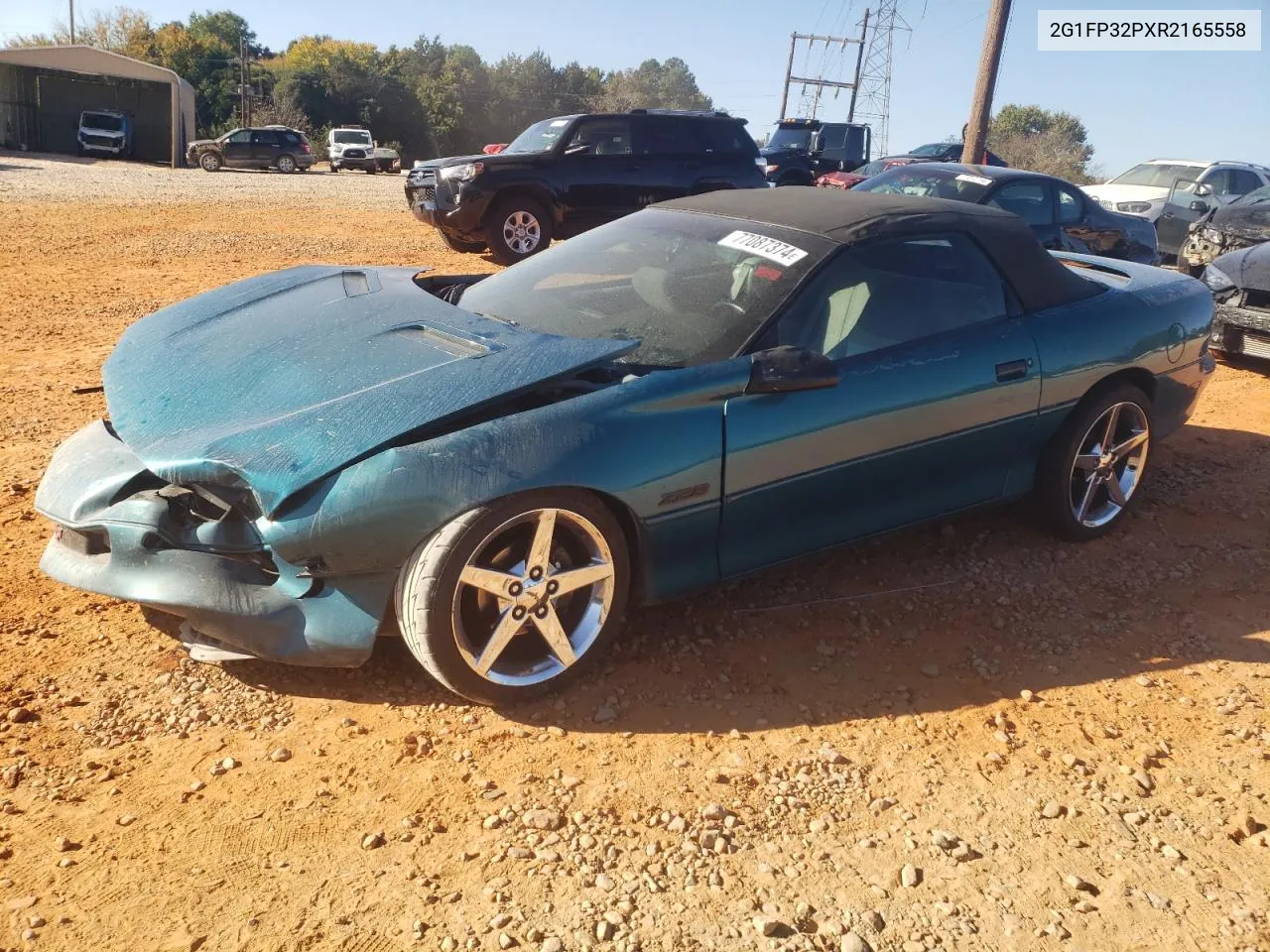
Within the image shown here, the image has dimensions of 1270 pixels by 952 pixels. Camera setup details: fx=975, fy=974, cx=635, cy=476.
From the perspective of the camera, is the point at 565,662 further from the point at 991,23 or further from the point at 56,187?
the point at 56,187

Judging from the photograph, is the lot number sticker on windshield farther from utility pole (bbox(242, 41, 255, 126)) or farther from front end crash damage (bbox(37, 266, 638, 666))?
utility pole (bbox(242, 41, 255, 126))

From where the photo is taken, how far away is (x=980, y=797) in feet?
8.78

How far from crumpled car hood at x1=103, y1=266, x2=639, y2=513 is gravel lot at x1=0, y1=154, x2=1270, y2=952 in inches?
28.2

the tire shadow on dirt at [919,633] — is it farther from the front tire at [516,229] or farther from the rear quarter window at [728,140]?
the rear quarter window at [728,140]

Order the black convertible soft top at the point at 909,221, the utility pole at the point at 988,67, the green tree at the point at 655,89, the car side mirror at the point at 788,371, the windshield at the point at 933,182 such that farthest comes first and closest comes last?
the green tree at the point at 655,89
the utility pole at the point at 988,67
the windshield at the point at 933,182
the black convertible soft top at the point at 909,221
the car side mirror at the point at 788,371

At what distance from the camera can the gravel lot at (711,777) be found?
2184 millimetres

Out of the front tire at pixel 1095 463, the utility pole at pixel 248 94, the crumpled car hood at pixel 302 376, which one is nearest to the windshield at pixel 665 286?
the crumpled car hood at pixel 302 376

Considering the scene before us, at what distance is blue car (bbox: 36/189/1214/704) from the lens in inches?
104

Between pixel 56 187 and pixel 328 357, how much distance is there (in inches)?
756

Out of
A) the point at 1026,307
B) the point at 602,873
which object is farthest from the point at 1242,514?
the point at 602,873

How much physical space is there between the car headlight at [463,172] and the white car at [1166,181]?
9.43 m

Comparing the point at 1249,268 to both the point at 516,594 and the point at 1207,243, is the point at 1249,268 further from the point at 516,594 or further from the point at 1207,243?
the point at 516,594

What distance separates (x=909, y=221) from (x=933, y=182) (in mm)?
6057

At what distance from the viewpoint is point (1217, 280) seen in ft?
25.0
